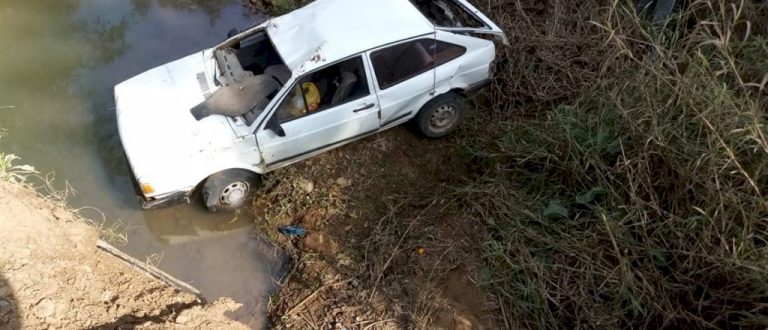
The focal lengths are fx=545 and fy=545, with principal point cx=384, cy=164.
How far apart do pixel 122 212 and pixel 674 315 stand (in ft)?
17.0

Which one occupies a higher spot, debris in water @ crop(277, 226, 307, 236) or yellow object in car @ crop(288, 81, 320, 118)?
yellow object in car @ crop(288, 81, 320, 118)

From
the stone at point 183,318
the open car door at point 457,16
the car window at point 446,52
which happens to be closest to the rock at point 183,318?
the stone at point 183,318

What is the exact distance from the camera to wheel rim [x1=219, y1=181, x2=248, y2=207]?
5.39 metres

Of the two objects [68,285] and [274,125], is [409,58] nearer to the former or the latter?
[274,125]

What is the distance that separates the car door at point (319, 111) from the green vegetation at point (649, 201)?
1.35 m

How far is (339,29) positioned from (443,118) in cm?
157

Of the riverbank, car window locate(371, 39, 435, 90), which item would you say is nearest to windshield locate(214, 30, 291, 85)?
car window locate(371, 39, 435, 90)

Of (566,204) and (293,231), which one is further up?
(566,204)

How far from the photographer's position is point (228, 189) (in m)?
5.40

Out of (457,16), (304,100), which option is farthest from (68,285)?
(457,16)

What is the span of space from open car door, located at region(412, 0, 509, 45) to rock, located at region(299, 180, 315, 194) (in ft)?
7.00

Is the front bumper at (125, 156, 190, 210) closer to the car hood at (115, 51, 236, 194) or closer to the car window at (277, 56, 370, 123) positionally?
the car hood at (115, 51, 236, 194)

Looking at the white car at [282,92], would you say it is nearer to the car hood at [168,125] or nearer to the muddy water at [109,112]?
the car hood at [168,125]

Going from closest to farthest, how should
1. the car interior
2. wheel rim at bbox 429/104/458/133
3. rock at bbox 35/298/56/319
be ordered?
1. rock at bbox 35/298/56/319
2. the car interior
3. wheel rim at bbox 429/104/458/133
